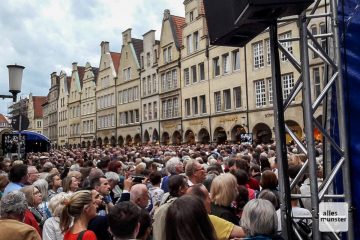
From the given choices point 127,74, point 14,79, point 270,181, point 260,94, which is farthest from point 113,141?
point 270,181

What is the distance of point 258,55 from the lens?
29.3 metres

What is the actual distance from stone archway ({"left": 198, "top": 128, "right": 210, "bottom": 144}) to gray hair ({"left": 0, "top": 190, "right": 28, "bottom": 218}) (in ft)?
101

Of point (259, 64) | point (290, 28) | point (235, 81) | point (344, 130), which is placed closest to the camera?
point (344, 130)

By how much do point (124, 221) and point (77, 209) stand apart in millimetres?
869

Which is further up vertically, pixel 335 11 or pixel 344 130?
pixel 335 11

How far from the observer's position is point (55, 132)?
248ft

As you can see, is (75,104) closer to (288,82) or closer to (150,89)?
(150,89)

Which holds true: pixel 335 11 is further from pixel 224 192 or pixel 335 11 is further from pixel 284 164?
pixel 224 192

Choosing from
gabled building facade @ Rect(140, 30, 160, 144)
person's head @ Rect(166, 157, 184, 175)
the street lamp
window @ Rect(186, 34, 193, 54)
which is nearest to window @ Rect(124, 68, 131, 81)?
gabled building facade @ Rect(140, 30, 160, 144)

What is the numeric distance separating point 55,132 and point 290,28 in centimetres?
5844

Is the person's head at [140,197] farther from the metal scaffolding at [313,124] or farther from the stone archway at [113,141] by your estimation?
the stone archway at [113,141]

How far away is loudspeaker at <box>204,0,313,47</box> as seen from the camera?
369 cm

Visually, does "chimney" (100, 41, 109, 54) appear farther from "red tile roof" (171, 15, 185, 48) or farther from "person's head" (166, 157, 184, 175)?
"person's head" (166, 157, 184, 175)

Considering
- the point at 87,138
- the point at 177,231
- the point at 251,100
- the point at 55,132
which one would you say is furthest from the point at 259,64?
the point at 55,132
